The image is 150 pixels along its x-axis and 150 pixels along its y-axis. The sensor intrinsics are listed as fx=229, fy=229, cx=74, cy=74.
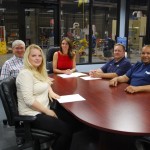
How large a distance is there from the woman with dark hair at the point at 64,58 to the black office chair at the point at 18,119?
5.94ft

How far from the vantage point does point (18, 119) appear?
1.90 metres

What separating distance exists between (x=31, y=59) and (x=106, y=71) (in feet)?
5.36

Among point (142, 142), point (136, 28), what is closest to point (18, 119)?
point (142, 142)

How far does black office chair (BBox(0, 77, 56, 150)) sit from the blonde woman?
48mm

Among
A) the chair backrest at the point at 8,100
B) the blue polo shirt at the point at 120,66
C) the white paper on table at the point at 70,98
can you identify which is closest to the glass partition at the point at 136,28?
the blue polo shirt at the point at 120,66

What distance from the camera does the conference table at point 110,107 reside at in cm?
152

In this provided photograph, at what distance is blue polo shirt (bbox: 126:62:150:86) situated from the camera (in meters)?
2.73

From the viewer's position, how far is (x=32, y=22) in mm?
5641

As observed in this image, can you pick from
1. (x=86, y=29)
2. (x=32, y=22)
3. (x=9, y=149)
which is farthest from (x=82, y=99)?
(x=86, y=29)

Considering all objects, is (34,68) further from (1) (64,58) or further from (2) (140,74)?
(1) (64,58)

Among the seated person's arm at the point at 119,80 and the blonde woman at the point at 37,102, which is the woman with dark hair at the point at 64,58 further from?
the blonde woman at the point at 37,102

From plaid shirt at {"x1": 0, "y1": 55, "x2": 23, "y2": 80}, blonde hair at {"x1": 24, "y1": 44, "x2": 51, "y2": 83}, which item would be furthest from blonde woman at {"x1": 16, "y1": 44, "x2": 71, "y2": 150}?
plaid shirt at {"x1": 0, "y1": 55, "x2": 23, "y2": 80}

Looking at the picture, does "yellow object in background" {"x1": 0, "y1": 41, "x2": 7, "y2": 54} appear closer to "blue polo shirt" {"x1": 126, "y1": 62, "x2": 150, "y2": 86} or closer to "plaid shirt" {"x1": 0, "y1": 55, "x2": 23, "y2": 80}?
"plaid shirt" {"x1": 0, "y1": 55, "x2": 23, "y2": 80}

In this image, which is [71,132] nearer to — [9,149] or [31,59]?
[31,59]
